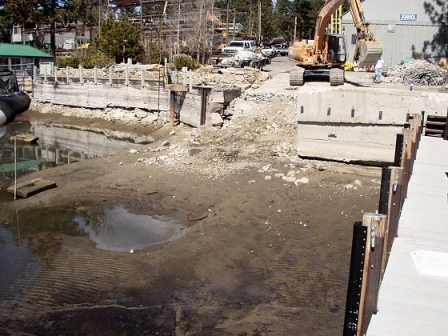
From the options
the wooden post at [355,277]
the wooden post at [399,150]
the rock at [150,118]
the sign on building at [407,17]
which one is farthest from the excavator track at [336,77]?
Answer: the wooden post at [355,277]

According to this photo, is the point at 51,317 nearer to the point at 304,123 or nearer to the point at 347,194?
the point at 347,194

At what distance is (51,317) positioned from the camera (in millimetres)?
7086

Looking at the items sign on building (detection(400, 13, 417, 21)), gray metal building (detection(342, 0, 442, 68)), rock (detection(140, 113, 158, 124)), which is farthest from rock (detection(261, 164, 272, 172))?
sign on building (detection(400, 13, 417, 21))

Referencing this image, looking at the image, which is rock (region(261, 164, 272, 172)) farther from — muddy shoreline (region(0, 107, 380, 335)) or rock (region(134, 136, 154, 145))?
rock (region(134, 136, 154, 145))

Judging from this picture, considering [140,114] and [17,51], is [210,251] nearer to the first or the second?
[140,114]

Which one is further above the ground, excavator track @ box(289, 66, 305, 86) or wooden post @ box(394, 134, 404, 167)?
excavator track @ box(289, 66, 305, 86)

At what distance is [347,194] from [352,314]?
27.3 ft

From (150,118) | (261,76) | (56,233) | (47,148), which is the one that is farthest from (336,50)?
(56,233)

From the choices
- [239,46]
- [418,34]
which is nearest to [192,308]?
[418,34]

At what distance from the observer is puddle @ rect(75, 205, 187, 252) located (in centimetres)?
988

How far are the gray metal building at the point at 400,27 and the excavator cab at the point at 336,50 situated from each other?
11.1 metres

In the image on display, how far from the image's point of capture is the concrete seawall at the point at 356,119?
493 inches

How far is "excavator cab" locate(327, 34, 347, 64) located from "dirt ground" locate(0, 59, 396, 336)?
679 centimetres

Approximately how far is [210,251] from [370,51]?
12101 millimetres
